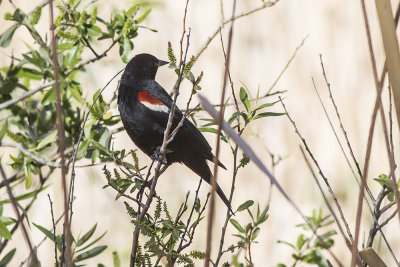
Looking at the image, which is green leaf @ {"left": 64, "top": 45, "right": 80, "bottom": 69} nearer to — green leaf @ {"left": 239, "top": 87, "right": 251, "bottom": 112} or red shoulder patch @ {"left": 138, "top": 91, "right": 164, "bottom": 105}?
red shoulder patch @ {"left": 138, "top": 91, "right": 164, "bottom": 105}

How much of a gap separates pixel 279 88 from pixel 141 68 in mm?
2035

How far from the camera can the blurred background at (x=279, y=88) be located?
15.4 feet

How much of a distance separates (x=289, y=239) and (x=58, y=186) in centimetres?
188

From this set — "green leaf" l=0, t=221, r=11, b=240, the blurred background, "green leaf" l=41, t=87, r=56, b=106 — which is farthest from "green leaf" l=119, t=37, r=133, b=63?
the blurred background

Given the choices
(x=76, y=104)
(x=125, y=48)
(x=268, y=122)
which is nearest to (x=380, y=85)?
(x=125, y=48)

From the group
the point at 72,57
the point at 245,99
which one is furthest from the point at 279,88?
the point at 245,99

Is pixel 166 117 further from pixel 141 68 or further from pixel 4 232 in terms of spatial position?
pixel 4 232

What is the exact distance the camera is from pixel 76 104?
249 cm

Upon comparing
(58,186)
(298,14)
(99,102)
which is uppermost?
(298,14)

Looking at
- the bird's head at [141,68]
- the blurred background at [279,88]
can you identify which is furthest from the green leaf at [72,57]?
the blurred background at [279,88]

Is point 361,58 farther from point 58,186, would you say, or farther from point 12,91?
point 12,91

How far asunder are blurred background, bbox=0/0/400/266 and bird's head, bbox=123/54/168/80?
62.8 inches

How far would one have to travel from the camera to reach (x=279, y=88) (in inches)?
189

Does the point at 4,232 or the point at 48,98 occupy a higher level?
the point at 48,98
